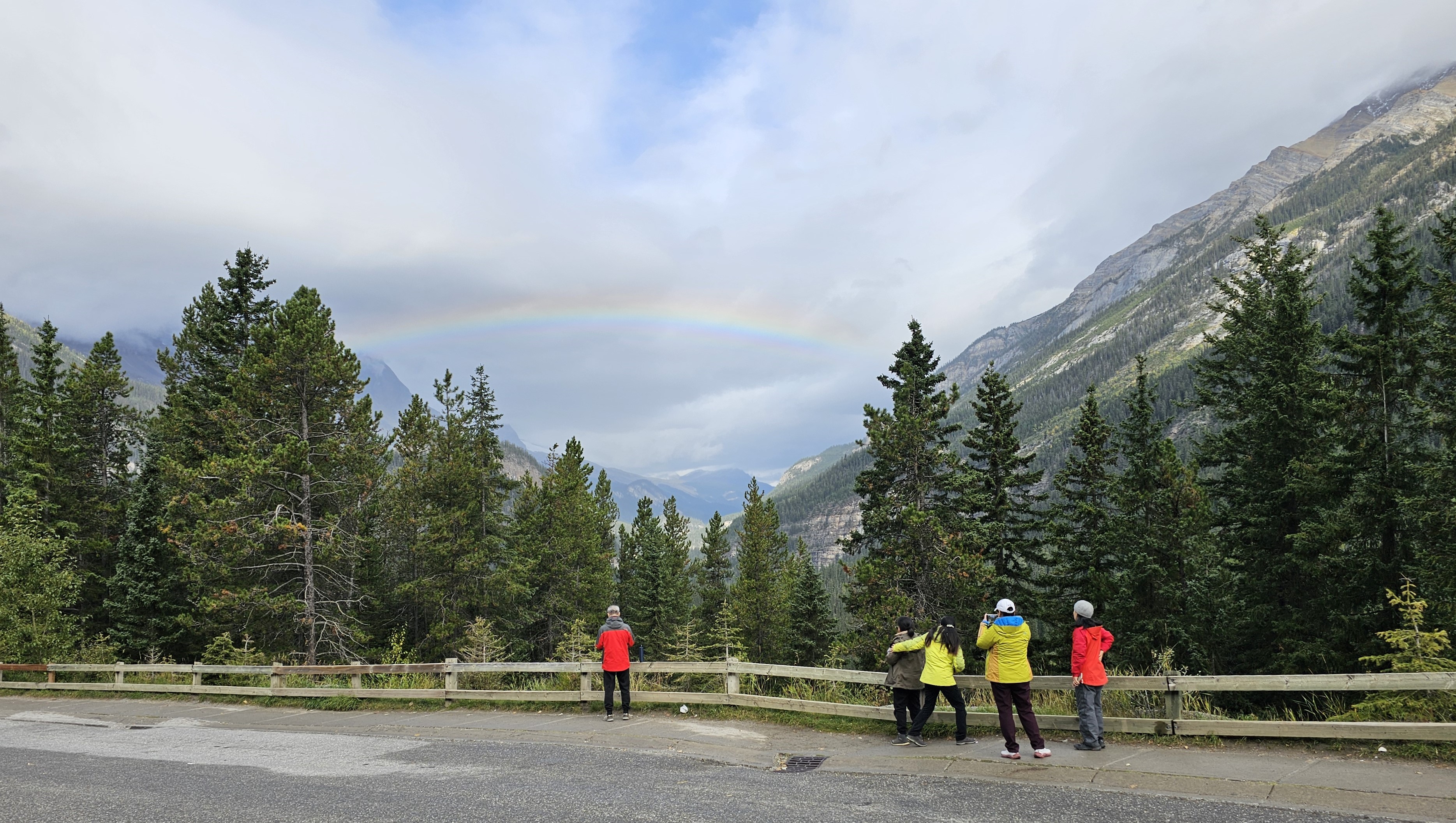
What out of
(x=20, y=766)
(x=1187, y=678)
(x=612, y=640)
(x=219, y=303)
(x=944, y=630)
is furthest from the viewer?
(x=219, y=303)

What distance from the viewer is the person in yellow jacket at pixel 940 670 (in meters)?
9.12

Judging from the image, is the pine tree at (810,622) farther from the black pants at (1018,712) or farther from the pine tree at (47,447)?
the pine tree at (47,447)

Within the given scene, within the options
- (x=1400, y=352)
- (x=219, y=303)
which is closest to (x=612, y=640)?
(x=1400, y=352)

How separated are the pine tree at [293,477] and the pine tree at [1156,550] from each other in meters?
27.4

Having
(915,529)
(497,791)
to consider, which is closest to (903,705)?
(497,791)

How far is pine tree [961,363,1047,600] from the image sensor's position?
26.5 meters

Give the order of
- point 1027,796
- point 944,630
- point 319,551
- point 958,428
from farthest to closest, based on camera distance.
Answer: point 958,428 → point 319,551 → point 944,630 → point 1027,796

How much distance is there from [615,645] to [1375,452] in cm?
2146

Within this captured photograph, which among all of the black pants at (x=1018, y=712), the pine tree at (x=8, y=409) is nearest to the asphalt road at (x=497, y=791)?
the black pants at (x=1018, y=712)

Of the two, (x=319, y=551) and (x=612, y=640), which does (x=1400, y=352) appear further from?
(x=319, y=551)

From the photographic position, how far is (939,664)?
360 inches

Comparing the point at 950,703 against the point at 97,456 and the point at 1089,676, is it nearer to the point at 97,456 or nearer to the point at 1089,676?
the point at 1089,676

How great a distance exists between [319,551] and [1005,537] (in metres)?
24.8

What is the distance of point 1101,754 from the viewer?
8344mm
